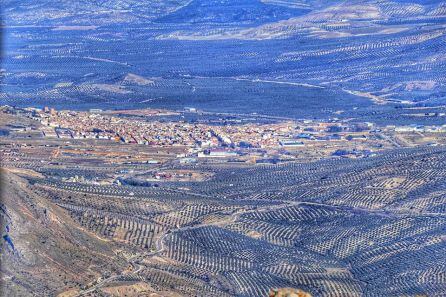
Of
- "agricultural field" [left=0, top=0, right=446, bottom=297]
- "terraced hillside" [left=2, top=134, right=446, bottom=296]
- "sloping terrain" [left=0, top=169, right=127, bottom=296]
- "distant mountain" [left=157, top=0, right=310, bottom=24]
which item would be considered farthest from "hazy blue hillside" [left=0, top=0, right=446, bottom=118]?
"sloping terrain" [left=0, top=169, right=127, bottom=296]

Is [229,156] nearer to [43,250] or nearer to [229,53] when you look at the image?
[43,250]

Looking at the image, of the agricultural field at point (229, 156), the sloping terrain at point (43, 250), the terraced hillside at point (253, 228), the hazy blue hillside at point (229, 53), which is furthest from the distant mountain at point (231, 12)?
the sloping terrain at point (43, 250)

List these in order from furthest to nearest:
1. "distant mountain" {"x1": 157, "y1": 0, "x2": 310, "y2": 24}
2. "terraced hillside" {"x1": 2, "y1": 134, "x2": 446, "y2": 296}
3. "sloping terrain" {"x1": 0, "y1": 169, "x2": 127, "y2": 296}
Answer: "distant mountain" {"x1": 157, "y1": 0, "x2": 310, "y2": 24} → "terraced hillside" {"x1": 2, "y1": 134, "x2": 446, "y2": 296} → "sloping terrain" {"x1": 0, "y1": 169, "x2": 127, "y2": 296}

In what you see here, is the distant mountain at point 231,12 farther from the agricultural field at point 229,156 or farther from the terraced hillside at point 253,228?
the terraced hillside at point 253,228

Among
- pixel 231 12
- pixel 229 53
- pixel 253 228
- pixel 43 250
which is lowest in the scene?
pixel 231 12

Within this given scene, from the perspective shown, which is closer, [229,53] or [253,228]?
[253,228]

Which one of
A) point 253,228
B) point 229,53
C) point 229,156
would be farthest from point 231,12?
point 253,228

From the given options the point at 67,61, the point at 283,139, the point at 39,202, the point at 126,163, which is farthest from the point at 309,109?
the point at 39,202

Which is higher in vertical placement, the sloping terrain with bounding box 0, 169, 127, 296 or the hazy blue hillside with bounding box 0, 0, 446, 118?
the sloping terrain with bounding box 0, 169, 127, 296

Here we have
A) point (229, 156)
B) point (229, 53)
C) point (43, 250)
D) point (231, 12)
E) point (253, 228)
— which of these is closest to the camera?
point (43, 250)

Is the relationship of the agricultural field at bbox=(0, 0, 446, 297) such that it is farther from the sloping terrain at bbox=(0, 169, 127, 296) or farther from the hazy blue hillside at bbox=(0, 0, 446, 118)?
the hazy blue hillside at bbox=(0, 0, 446, 118)

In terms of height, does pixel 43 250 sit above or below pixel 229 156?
Result: above
